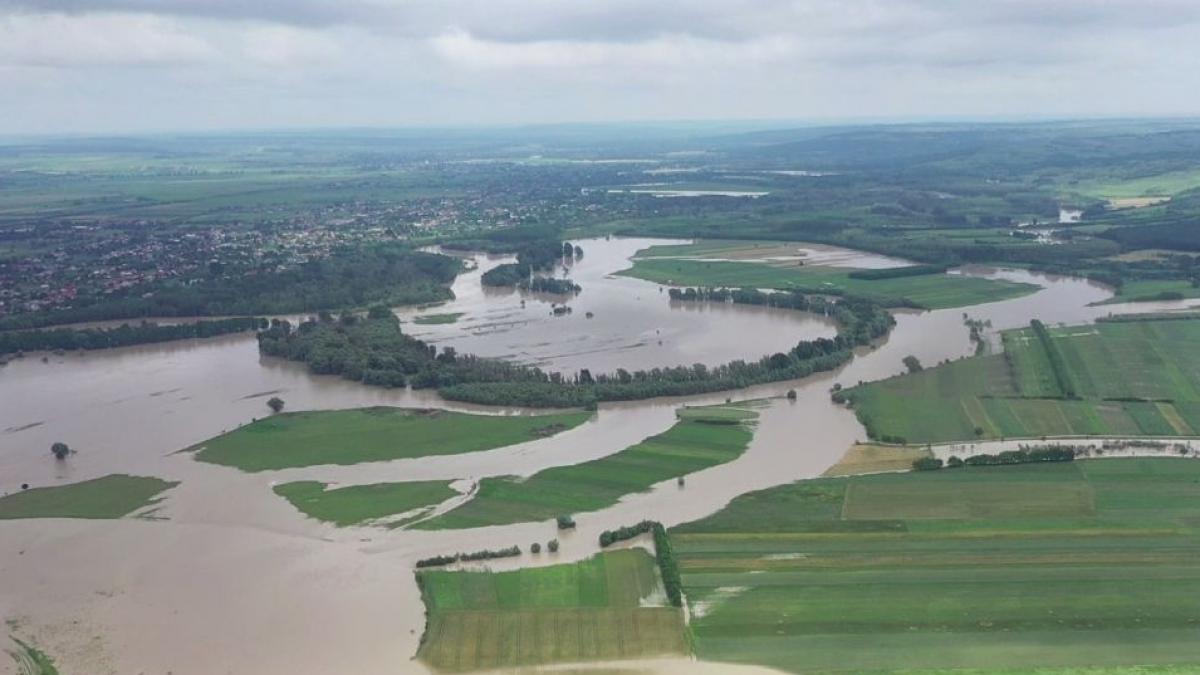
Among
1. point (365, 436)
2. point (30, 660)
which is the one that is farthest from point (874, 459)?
point (30, 660)

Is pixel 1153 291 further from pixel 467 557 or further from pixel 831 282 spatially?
pixel 467 557

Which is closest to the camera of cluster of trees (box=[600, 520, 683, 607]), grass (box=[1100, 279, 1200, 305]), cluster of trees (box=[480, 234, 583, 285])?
cluster of trees (box=[600, 520, 683, 607])

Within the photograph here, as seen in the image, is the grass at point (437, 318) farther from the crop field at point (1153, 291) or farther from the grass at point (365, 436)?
the crop field at point (1153, 291)

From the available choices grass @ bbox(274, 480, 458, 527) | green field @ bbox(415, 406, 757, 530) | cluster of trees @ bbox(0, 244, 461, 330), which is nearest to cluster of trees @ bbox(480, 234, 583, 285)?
cluster of trees @ bbox(0, 244, 461, 330)

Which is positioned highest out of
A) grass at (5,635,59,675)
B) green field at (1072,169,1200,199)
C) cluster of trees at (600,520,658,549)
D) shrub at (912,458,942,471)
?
green field at (1072,169,1200,199)

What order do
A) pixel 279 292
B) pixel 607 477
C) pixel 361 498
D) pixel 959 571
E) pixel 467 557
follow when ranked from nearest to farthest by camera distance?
pixel 959 571 < pixel 467 557 < pixel 361 498 < pixel 607 477 < pixel 279 292

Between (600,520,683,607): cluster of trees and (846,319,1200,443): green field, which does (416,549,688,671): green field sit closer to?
(600,520,683,607): cluster of trees

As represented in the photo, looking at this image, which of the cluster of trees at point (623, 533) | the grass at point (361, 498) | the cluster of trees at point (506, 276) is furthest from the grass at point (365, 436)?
the cluster of trees at point (506, 276)
